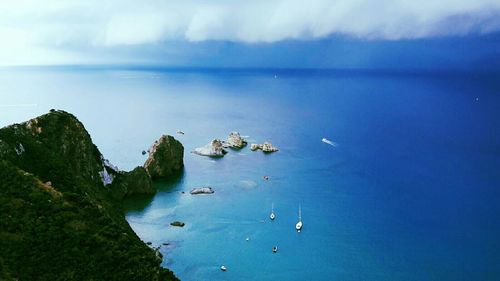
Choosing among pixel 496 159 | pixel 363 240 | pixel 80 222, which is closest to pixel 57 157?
pixel 80 222

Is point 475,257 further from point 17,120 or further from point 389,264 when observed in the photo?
point 17,120

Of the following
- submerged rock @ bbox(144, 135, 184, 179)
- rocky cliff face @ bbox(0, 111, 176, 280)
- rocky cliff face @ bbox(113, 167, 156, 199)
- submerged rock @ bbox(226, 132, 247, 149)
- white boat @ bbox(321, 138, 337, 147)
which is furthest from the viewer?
white boat @ bbox(321, 138, 337, 147)

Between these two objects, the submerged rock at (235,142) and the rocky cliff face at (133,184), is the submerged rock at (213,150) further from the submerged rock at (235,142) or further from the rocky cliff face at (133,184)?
the rocky cliff face at (133,184)

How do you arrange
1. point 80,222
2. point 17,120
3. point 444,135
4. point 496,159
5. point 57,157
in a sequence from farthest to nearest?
1. point 17,120
2. point 444,135
3. point 496,159
4. point 57,157
5. point 80,222

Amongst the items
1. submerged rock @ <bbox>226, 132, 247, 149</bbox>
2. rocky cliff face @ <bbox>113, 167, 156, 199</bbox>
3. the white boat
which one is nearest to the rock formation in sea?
submerged rock @ <bbox>226, 132, 247, 149</bbox>

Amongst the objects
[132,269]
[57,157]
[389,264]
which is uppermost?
[57,157]

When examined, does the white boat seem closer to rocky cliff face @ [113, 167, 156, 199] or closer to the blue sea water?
the blue sea water
